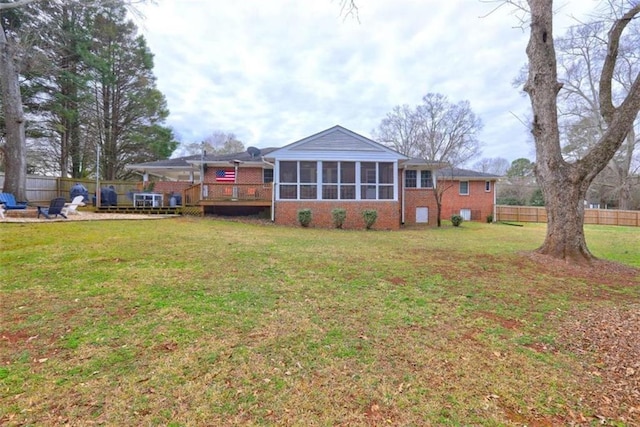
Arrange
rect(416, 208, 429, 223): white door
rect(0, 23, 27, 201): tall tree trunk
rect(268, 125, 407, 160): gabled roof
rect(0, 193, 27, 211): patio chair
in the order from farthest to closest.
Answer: rect(416, 208, 429, 223): white door → rect(268, 125, 407, 160): gabled roof → rect(0, 23, 27, 201): tall tree trunk → rect(0, 193, 27, 211): patio chair

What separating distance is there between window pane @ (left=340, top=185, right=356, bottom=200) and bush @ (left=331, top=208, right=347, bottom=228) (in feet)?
3.03

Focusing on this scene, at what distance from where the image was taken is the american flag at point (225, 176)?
665 inches

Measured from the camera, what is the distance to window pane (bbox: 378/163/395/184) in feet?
48.7

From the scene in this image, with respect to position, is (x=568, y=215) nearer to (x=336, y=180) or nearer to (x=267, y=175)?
(x=336, y=180)

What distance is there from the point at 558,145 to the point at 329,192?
9107 millimetres

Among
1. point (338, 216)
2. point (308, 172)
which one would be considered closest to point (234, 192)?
point (308, 172)

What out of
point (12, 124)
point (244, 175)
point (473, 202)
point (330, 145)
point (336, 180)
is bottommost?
point (473, 202)

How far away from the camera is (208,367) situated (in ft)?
8.41

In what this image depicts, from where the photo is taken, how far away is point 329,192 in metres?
14.7

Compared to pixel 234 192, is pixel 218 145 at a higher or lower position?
higher

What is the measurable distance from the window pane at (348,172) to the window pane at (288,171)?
7.31 feet

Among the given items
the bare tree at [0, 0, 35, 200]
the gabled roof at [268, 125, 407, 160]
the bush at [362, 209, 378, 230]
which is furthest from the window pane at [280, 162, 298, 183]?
the bare tree at [0, 0, 35, 200]

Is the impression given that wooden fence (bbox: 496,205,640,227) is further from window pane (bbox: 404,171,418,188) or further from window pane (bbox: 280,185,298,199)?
window pane (bbox: 280,185,298,199)

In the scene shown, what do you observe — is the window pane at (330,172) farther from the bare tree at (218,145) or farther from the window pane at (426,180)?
the bare tree at (218,145)
